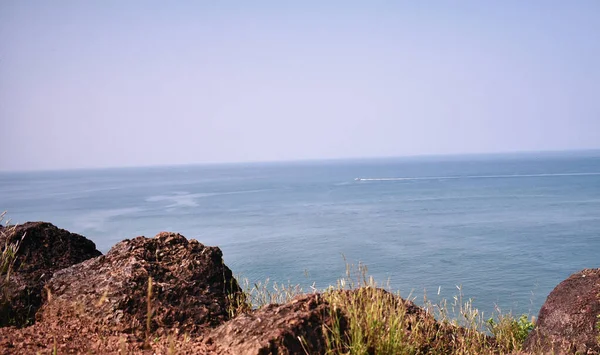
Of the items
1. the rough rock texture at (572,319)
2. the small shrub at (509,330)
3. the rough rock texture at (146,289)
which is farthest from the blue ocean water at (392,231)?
the rough rock texture at (146,289)

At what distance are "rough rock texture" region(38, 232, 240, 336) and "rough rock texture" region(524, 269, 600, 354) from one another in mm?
3711

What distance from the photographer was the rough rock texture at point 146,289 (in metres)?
5.30

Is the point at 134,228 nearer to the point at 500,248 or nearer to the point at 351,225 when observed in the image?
the point at 351,225

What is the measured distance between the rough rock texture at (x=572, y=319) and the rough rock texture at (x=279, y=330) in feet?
10.5

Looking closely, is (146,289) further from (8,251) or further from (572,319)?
(572,319)

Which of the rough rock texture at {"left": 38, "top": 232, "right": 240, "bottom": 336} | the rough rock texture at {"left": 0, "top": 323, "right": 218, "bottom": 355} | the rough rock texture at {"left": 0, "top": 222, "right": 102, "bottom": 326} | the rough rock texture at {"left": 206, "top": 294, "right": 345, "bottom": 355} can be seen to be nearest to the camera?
the rough rock texture at {"left": 206, "top": 294, "right": 345, "bottom": 355}

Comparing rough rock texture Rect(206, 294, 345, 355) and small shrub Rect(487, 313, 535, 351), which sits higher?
rough rock texture Rect(206, 294, 345, 355)

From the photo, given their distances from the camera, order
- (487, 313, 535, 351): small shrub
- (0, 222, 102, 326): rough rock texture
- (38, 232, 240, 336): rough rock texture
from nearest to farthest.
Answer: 1. (38, 232, 240, 336): rough rock texture
2. (0, 222, 102, 326): rough rock texture
3. (487, 313, 535, 351): small shrub

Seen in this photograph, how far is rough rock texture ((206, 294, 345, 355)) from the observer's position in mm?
4242

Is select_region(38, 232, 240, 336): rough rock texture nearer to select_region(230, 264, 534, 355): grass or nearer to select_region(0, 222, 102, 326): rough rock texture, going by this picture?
select_region(0, 222, 102, 326): rough rock texture

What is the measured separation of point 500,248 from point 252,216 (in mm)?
31757

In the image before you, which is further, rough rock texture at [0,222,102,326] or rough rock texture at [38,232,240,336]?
rough rock texture at [0,222,102,326]

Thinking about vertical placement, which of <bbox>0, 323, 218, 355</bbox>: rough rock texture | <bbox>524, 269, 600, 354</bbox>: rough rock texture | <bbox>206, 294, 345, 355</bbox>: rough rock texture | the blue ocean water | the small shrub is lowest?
the blue ocean water

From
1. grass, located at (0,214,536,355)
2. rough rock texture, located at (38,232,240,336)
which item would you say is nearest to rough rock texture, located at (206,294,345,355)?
grass, located at (0,214,536,355)
